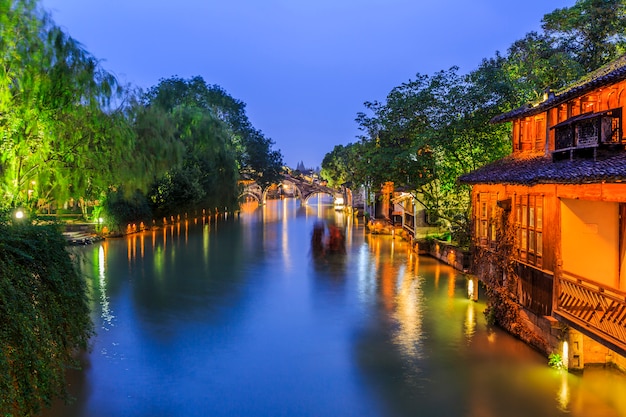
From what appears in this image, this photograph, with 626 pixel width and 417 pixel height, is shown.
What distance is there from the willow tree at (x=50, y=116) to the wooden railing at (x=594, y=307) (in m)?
13.0

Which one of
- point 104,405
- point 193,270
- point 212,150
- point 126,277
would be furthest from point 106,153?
point 212,150

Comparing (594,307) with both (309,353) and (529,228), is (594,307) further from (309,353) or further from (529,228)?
(309,353)

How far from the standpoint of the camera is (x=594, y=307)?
463 inches

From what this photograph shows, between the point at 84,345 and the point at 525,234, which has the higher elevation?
the point at 525,234

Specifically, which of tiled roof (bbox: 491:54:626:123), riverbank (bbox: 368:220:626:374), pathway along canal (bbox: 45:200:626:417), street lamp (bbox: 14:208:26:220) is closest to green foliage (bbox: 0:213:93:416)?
street lamp (bbox: 14:208:26:220)

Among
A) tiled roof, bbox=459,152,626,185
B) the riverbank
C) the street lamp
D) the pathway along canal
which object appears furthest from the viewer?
the riverbank

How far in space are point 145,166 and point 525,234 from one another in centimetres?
1487

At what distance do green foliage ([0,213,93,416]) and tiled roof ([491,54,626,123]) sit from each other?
11.8m

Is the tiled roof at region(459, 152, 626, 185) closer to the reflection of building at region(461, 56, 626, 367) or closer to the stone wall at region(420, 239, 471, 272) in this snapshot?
the reflection of building at region(461, 56, 626, 367)

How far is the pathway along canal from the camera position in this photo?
11.8 metres

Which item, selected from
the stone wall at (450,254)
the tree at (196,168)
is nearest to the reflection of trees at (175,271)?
the tree at (196,168)

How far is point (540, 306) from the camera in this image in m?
14.3

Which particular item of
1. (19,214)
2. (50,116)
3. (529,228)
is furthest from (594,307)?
(50,116)

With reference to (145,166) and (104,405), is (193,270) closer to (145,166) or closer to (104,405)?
(145,166)
